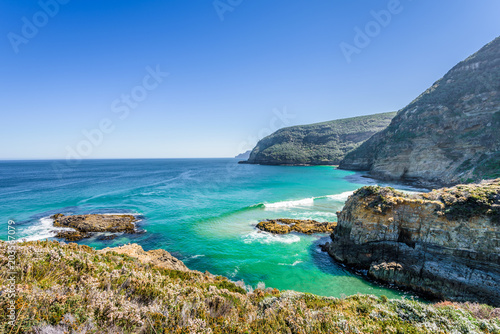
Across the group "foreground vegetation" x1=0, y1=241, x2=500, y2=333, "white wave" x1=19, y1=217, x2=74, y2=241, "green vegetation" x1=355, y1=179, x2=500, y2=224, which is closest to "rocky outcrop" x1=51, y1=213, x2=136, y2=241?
"white wave" x1=19, y1=217, x2=74, y2=241

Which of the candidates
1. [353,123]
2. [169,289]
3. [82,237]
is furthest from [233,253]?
[353,123]

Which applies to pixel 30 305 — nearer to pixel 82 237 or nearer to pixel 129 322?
pixel 129 322

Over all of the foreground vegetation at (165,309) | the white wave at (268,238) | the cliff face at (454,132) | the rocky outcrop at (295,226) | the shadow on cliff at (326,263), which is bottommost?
the shadow on cliff at (326,263)

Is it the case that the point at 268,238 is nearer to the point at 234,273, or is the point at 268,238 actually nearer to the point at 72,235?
the point at 234,273

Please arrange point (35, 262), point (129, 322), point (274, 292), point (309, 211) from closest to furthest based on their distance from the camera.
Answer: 1. point (129, 322)
2. point (35, 262)
3. point (274, 292)
4. point (309, 211)

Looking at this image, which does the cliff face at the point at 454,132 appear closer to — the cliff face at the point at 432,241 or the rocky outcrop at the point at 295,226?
the cliff face at the point at 432,241

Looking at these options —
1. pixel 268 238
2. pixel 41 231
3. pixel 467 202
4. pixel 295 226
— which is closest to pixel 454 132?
pixel 467 202

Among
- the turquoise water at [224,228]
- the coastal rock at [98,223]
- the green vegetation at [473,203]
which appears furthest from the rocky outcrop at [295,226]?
the coastal rock at [98,223]
